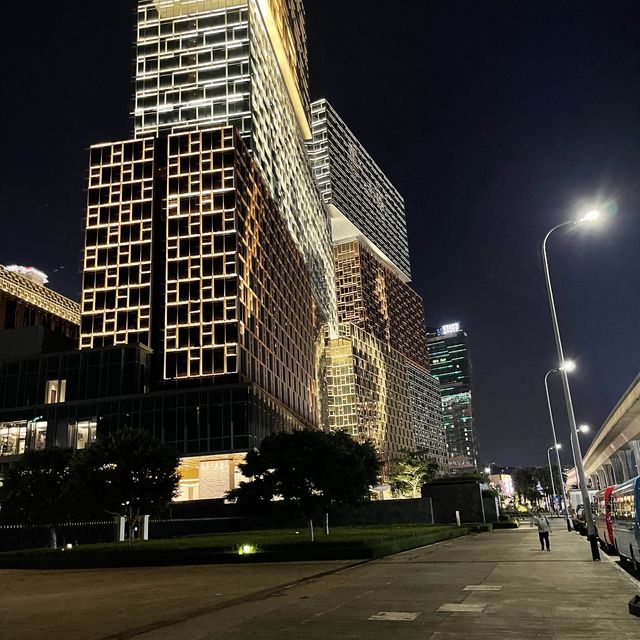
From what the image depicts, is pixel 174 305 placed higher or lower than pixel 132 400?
higher

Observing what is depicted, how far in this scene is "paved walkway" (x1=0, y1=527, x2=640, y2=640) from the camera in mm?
11984

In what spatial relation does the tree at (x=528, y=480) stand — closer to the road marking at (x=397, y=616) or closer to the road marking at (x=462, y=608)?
the road marking at (x=462, y=608)

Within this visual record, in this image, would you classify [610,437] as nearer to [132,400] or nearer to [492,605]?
[132,400]

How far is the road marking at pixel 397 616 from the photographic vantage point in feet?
42.7

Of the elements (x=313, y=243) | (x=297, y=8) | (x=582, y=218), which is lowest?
(x=582, y=218)

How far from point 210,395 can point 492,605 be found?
6769cm

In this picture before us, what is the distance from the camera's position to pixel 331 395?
167125 mm

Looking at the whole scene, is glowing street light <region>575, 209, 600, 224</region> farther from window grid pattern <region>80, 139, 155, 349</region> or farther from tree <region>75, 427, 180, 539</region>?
window grid pattern <region>80, 139, 155, 349</region>

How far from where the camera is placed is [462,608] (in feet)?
46.2

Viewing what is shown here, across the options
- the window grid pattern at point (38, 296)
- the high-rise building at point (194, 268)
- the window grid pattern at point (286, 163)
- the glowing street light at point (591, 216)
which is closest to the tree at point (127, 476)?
the glowing street light at point (591, 216)

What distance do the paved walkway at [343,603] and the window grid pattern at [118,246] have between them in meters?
66.4

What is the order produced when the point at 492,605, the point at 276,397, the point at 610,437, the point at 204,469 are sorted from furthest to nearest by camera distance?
the point at 276,397
the point at 204,469
the point at 610,437
the point at 492,605

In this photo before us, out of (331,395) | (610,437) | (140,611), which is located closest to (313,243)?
(331,395)

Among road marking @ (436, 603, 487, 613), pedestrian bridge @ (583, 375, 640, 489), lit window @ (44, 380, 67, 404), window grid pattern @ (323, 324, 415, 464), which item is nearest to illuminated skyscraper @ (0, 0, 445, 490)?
lit window @ (44, 380, 67, 404)
